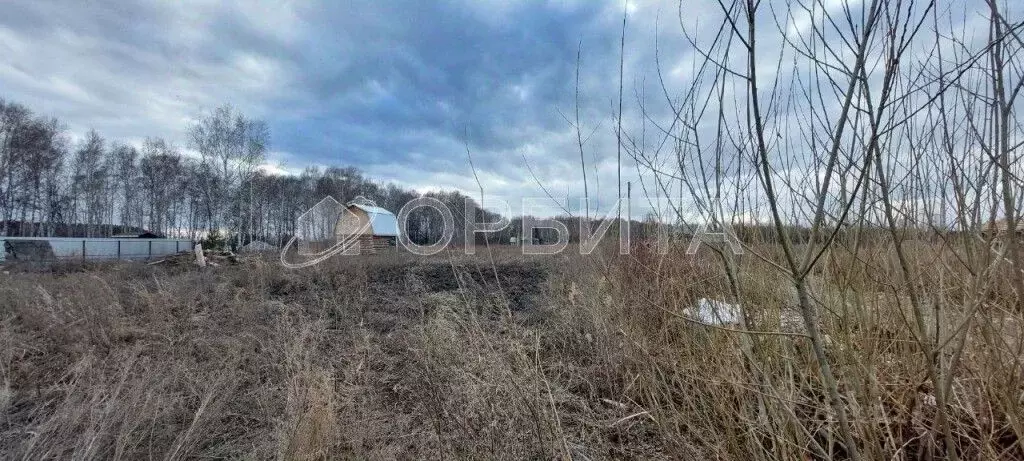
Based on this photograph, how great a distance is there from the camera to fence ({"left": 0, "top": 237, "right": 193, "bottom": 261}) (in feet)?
51.2

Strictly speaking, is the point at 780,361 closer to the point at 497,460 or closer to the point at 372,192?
the point at 497,460

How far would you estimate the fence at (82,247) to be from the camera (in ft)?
51.2

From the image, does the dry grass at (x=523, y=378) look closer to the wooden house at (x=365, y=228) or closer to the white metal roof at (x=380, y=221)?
the wooden house at (x=365, y=228)

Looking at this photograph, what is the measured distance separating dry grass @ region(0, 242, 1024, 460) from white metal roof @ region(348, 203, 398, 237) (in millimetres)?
12416

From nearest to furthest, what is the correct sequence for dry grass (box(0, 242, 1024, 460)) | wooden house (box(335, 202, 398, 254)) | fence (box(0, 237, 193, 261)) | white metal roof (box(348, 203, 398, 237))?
dry grass (box(0, 242, 1024, 460)), fence (box(0, 237, 193, 261)), wooden house (box(335, 202, 398, 254)), white metal roof (box(348, 203, 398, 237))

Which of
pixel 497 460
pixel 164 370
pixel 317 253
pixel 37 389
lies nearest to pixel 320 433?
pixel 497 460

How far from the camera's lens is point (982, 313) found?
1.14 m

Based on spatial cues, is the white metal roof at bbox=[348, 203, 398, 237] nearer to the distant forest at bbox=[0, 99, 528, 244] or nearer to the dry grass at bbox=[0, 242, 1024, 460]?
the distant forest at bbox=[0, 99, 528, 244]

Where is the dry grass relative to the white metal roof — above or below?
below

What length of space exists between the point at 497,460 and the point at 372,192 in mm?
35913

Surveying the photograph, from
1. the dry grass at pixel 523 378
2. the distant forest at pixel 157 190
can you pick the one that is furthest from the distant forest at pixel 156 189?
the dry grass at pixel 523 378

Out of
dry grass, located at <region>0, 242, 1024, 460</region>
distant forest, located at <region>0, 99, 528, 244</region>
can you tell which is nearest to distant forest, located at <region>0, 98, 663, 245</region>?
distant forest, located at <region>0, 99, 528, 244</region>

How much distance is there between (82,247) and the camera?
59.5 feet

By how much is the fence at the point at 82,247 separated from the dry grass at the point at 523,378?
12523mm
